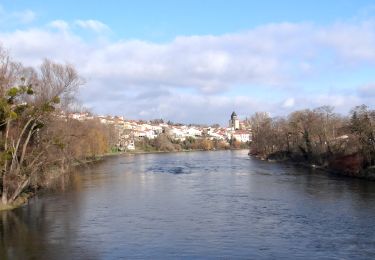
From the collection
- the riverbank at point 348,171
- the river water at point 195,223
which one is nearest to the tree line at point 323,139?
the riverbank at point 348,171

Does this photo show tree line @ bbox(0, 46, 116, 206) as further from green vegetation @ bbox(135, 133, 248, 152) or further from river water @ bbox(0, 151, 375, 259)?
green vegetation @ bbox(135, 133, 248, 152)

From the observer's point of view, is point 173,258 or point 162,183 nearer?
point 173,258

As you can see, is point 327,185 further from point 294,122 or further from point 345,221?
→ point 294,122

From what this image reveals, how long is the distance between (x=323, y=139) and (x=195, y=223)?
42.7 m

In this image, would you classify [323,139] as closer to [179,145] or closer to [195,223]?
[195,223]

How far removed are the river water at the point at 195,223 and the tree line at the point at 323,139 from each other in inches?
382

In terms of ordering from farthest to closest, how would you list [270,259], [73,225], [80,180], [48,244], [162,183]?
1. [80,180]
2. [162,183]
3. [73,225]
4. [48,244]
5. [270,259]

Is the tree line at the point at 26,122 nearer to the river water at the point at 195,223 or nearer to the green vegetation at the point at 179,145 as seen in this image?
the river water at the point at 195,223

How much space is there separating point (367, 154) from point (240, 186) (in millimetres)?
15060

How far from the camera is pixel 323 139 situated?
62.4m

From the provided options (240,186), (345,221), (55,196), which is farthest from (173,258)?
(240,186)

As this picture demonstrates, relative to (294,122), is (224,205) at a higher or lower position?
lower

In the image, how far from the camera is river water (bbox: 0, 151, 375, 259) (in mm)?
18266

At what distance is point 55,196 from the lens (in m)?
33.0
